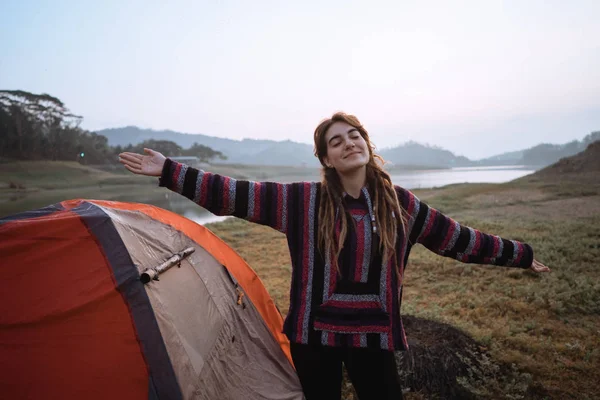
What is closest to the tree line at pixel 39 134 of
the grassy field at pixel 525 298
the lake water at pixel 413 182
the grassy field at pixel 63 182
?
the grassy field at pixel 63 182

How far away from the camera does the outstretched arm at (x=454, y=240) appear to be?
2.17m

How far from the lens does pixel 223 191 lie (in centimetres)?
204

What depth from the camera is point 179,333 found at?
198 centimetres

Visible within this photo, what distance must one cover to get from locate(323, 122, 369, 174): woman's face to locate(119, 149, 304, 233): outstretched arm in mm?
245

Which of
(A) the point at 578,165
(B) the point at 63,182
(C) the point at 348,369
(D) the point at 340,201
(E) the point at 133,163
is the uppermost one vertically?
(A) the point at 578,165

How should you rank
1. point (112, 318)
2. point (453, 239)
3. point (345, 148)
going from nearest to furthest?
point (112, 318)
point (345, 148)
point (453, 239)

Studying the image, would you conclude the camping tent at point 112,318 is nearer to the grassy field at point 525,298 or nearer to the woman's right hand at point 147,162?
the woman's right hand at point 147,162

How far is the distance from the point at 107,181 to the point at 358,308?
46.6 metres

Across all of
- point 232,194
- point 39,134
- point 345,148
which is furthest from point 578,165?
point 39,134

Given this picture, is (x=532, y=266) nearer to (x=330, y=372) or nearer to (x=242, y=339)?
(x=330, y=372)

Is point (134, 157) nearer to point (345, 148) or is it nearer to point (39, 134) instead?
point (345, 148)

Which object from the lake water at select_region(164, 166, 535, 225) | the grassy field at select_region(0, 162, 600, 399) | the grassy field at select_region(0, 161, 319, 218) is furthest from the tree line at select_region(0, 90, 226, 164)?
the grassy field at select_region(0, 162, 600, 399)

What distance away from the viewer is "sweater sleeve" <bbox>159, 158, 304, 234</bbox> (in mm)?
2035

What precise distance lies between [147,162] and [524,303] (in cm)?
489
